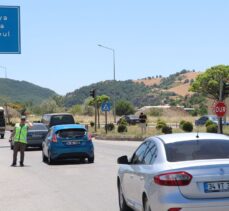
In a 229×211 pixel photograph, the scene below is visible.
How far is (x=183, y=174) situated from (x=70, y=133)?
1629 centimetres

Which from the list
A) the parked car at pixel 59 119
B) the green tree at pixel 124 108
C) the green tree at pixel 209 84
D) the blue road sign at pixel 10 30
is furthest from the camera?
the green tree at pixel 124 108

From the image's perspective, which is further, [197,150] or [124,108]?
[124,108]

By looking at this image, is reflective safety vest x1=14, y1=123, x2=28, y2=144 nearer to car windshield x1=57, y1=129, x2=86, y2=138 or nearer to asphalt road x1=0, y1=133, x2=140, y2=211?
asphalt road x1=0, y1=133, x2=140, y2=211

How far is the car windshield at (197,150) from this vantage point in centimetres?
840

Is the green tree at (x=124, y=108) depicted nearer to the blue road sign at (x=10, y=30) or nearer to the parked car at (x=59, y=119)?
the parked car at (x=59, y=119)

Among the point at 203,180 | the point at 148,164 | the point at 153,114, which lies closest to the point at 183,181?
the point at 203,180

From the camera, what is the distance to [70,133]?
78.5 feet

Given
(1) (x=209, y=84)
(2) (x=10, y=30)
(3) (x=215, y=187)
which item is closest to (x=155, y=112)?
(1) (x=209, y=84)

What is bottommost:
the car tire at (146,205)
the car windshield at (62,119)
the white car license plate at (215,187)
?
the car tire at (146,205)

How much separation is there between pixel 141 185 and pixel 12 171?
12679 mm

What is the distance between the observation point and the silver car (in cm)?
782

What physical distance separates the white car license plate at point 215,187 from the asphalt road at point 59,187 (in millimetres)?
3958

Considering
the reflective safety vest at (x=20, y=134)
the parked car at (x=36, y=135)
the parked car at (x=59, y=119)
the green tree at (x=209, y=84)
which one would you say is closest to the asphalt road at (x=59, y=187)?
the reflective safety vest at (x=20, y=134)

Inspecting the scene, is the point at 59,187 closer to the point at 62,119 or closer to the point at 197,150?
the point at 197,150
